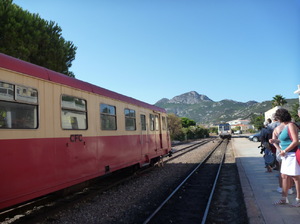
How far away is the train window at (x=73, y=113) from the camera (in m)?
5.52

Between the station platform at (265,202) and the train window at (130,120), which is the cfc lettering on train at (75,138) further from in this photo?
the station platform at (265,202)

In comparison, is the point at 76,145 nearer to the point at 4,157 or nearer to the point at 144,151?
the point at 4,157

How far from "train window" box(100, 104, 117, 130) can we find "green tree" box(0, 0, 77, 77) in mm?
8347

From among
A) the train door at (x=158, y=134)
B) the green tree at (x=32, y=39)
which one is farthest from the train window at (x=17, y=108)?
the green tree at (x=32, y=39)

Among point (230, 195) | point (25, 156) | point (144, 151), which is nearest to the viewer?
point (25, 156)

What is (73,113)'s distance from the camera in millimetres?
5867

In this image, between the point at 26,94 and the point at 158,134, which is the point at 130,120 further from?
the point at 26,94

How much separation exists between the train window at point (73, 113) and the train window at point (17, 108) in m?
0.81

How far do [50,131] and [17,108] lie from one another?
85 cm

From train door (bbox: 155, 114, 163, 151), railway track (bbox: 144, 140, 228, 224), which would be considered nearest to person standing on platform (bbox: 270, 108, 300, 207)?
railway track (bbox: 144, 140, 228, 224)

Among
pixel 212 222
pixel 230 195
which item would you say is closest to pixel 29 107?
pixel 212 222

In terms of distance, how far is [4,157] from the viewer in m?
4.01

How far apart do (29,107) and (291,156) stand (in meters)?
4.83

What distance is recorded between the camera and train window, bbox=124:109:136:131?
876 cm
